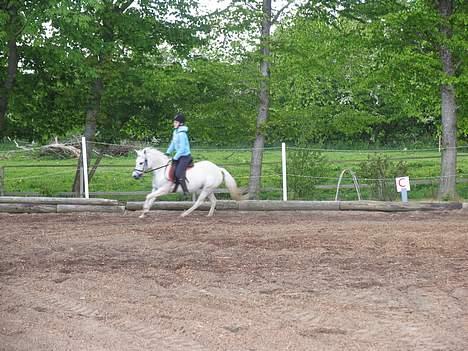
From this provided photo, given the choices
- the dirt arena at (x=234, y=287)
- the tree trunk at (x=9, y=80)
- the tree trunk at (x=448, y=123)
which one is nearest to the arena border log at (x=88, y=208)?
the dirt arena at (x=234, y=287)

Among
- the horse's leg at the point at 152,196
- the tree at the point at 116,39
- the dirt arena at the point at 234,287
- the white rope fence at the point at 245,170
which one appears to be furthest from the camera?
the tree at the point at 116,39

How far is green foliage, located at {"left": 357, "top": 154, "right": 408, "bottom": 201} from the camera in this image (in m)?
22.4

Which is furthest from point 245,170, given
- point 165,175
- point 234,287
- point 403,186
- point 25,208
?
point 234,287

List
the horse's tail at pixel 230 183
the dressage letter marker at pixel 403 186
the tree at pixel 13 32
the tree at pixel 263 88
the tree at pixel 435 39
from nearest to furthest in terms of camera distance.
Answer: the horse's tail at pixel 230 183, the dressage letter marker at pixel 403 186, the tree at pixel 13 32, the tree at pixel 435 39, the tree at pixel 263 88

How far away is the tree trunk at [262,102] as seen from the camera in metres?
23.5

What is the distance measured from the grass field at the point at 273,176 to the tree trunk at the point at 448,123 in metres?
1.13

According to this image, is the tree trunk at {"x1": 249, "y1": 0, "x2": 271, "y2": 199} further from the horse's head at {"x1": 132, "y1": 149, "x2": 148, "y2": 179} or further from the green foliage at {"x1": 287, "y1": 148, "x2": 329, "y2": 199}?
the horse's head at {"x1": 132, "y1": 149, "x2": 148, "y2": 179}

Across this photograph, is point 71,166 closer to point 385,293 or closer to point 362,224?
point 362,224

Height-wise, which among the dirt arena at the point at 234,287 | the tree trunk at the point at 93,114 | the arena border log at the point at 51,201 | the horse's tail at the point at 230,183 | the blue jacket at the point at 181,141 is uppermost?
the tree trunk at the point at 93,114

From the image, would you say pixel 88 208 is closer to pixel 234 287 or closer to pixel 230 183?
pixel 230 183

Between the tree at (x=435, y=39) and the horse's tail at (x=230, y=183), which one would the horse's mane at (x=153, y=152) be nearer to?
the horse's tail at (x=230, y=183)

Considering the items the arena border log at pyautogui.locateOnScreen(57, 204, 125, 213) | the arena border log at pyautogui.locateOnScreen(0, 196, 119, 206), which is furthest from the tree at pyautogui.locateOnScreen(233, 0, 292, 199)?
the arena border log at pyautogui.locateOnScreen(0, 196, 119, 206)

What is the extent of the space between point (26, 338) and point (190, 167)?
1000cm

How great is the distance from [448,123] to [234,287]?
1451cm
